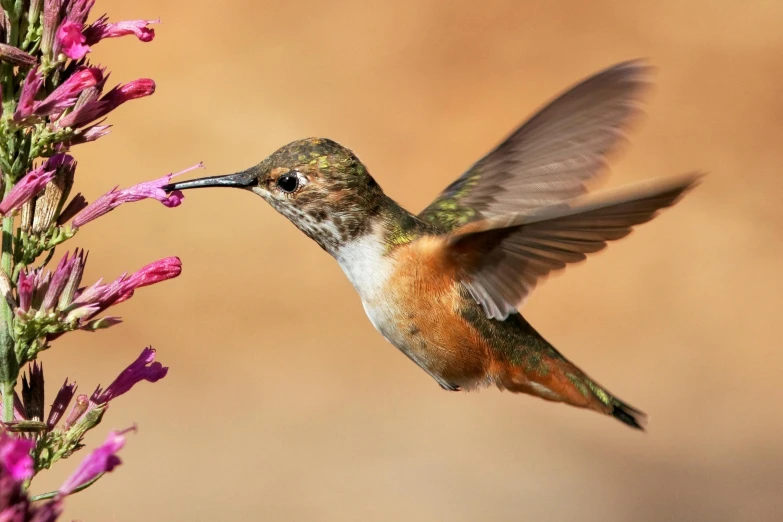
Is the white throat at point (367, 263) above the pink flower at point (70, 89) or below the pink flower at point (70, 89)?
above

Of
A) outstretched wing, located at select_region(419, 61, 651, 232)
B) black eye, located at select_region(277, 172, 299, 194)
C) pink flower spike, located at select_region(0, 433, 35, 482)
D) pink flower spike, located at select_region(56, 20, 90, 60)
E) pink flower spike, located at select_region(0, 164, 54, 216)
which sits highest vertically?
outstretched wing, located at select_region(419, 61, 651, 232)

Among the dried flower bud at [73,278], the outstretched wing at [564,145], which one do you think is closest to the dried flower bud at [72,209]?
the dried flower bud at [73,278]

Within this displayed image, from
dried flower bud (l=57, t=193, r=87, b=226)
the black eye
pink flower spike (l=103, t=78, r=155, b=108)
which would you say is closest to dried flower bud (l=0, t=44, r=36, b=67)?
pink flower spike (l=103, t=78, r=155, b=108)

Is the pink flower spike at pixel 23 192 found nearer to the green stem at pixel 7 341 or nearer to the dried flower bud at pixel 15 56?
the green stem at pixel 7 341

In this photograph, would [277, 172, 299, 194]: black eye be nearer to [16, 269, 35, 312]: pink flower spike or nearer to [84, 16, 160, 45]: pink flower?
[84, 16, 160, 45]: pink flower

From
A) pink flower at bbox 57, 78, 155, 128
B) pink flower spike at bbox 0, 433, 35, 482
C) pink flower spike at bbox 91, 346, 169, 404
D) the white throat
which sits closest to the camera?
pink flower spike at bbox 0, 433, 35, 482

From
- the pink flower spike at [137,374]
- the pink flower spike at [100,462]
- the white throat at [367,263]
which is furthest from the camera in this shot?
the white throat at [367,263]

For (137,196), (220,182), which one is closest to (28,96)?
(137,196)

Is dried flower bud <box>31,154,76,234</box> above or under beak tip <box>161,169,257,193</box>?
under
